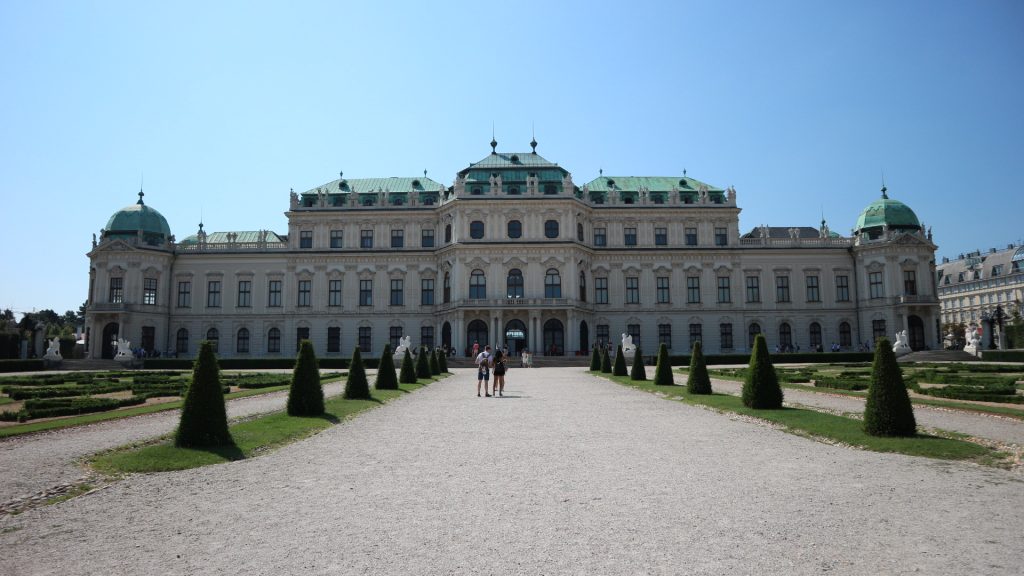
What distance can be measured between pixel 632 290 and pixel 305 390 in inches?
1819

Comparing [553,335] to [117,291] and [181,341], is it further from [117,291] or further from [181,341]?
[117,291]

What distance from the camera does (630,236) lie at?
199 ft

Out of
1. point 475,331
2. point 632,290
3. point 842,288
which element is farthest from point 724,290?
point 475,331

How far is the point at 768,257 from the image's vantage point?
197ft

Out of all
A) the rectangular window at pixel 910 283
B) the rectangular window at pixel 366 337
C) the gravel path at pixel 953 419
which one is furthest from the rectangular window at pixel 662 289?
the gravel path at pixel 953 419

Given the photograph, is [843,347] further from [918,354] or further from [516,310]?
[516,310]

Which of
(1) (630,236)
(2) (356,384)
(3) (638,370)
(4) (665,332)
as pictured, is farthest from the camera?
(1) (630,236)

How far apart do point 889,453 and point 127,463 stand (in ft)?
38.5

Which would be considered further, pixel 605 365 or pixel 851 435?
pixel 605 365

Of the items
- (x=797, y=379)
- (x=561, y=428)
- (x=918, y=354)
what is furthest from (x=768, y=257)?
(x=561, y=428)

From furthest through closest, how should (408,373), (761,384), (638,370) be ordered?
1. (638,370)
2. (408,373)
3. (761,384)

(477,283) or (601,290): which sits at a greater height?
(477,283)

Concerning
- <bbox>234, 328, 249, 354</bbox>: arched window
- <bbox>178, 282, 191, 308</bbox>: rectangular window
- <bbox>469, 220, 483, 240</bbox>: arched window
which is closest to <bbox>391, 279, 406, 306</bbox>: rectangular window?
<bbox>469, 220, 483, 240</bbox>: arched window

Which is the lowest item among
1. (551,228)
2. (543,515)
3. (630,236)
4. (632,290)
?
(543,515)
